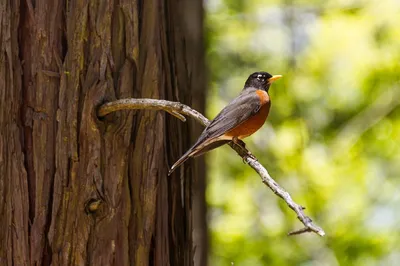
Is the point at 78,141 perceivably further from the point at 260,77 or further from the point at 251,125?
the point at 260,77

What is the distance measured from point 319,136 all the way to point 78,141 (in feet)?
24.3

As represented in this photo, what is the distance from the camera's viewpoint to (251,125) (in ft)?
14.3

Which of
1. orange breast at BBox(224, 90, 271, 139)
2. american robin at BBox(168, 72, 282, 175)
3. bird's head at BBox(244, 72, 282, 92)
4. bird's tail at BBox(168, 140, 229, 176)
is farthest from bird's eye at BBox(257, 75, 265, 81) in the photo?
bird's tail at BBox(168, 140, 229, 176)

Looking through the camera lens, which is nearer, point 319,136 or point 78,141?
point 78,141

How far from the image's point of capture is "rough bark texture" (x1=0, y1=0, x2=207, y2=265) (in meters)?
3.27

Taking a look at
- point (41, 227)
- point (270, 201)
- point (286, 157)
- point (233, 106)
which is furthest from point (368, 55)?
point (41, 227)

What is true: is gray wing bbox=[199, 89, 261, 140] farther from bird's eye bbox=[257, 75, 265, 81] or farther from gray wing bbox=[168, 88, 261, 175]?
bird's eye bbox=[257, 75, 265, 81]

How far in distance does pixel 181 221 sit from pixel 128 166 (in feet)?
1.36

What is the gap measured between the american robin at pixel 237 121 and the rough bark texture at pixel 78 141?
365 mm

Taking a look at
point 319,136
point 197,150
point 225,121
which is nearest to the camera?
point 197,150

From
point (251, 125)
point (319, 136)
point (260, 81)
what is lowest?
point (251, 125)

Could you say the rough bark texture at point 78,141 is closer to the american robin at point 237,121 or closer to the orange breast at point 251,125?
the american robin at point 237,121

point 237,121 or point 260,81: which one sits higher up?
point 260,81

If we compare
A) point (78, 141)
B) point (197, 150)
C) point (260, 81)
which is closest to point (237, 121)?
point (197, 150)
